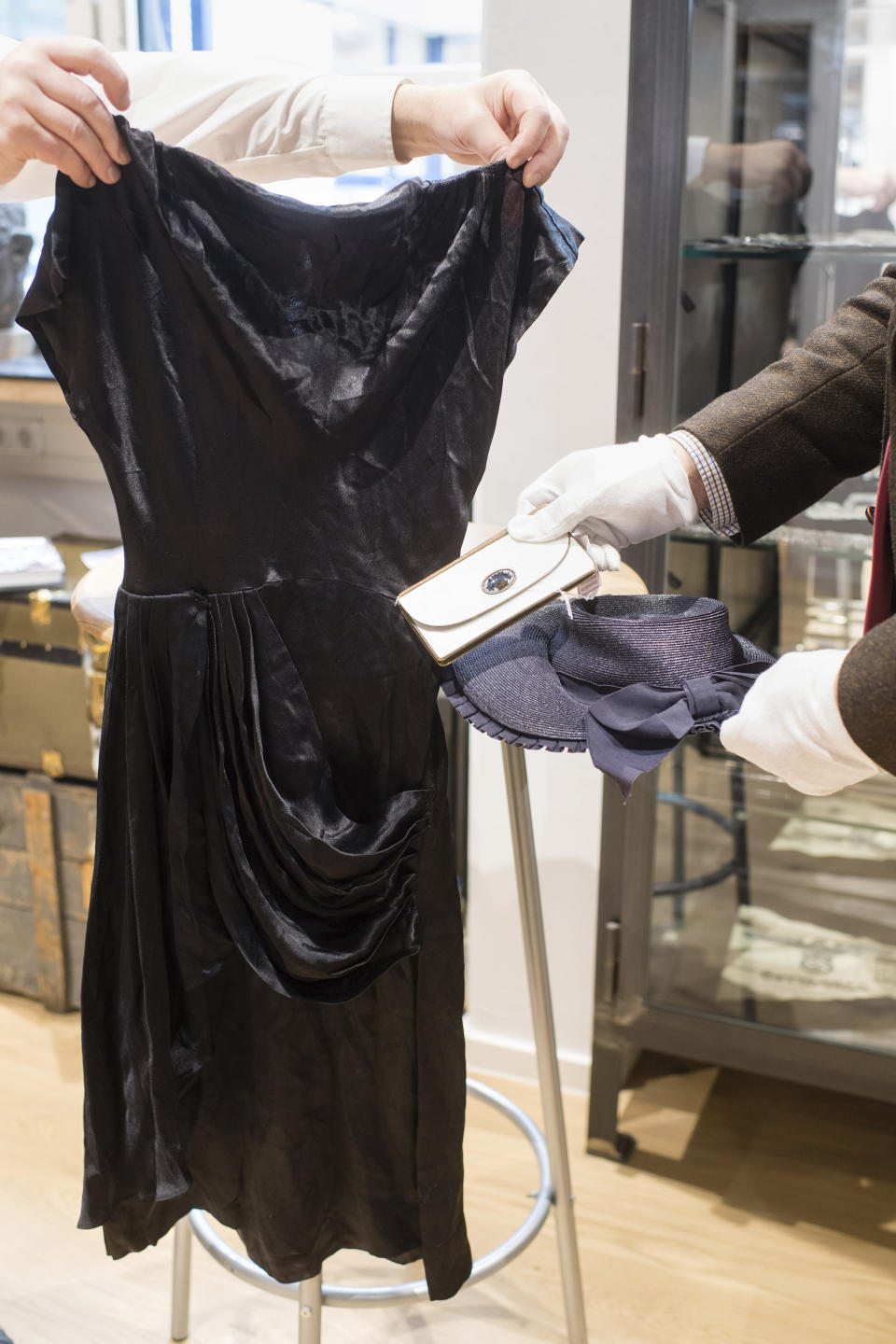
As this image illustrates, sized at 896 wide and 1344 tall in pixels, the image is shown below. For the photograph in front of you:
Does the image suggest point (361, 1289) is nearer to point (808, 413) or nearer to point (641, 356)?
point (808, 413)

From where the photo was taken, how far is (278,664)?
3.23 ft

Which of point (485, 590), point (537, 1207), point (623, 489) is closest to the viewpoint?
→ point (485, 590)

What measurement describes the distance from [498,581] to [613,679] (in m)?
0.12

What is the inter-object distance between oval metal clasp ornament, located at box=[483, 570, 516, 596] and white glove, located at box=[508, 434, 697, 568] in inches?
4.1

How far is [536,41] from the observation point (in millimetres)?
1545

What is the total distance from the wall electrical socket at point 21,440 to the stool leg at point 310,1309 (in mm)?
1704

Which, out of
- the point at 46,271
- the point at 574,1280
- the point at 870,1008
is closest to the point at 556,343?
the point at 46,271

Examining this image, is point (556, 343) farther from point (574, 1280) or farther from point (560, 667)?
point (574, 1280)

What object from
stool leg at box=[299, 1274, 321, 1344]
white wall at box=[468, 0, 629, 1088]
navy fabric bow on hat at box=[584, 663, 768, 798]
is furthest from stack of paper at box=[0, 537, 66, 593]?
navy fabric bow on hat at box=[584, 663, 768, 798]

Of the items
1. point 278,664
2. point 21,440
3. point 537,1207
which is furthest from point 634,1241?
point 21,440

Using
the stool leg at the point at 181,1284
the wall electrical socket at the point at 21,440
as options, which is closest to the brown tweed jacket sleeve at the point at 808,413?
the stool leg at the point at 181,1284

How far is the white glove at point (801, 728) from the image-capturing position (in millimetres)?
774

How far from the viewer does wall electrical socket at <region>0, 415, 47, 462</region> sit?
234cm

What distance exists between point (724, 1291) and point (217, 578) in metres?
1.16
